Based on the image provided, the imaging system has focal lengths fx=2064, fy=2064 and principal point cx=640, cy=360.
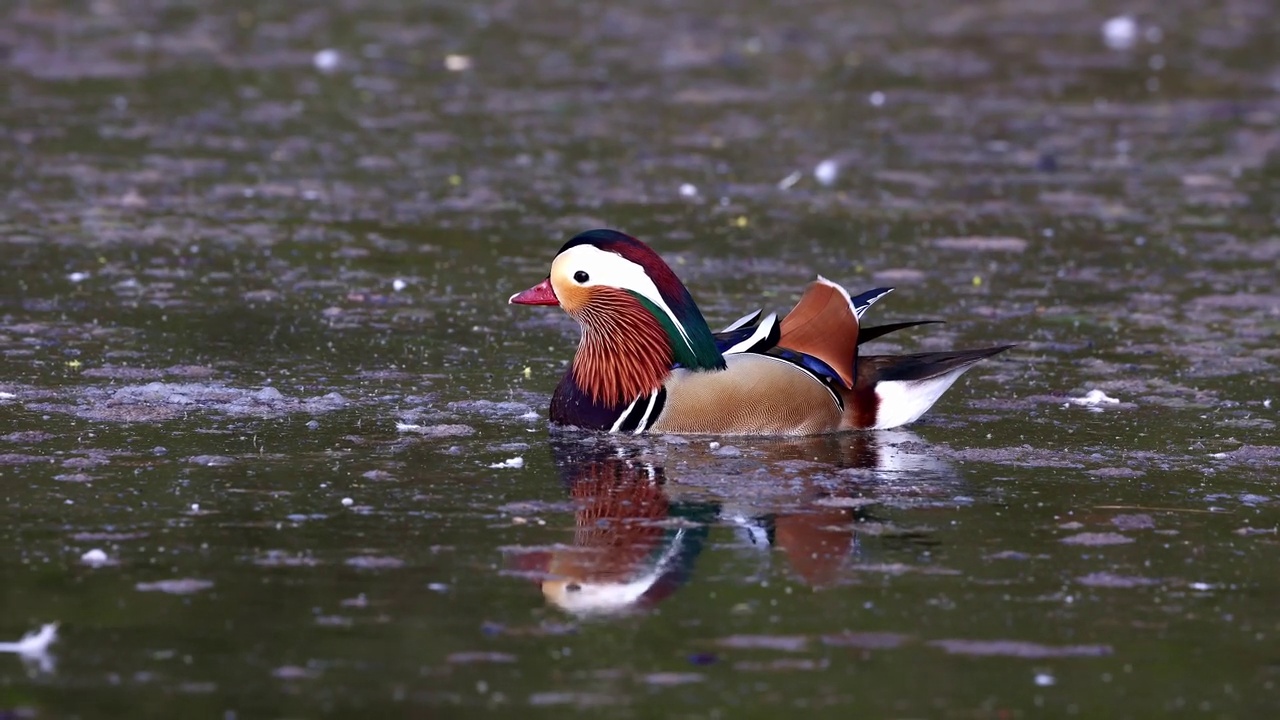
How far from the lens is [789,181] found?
13039 millimetres

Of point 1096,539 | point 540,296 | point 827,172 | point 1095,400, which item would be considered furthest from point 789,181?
point 1096,539

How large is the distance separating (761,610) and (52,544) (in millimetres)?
Answer: 2117

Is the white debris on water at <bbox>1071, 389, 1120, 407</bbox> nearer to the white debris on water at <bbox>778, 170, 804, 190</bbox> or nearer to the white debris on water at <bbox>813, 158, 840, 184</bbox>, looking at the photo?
the white debris on water at <bbox>778, 170, 804, 190</bbox>

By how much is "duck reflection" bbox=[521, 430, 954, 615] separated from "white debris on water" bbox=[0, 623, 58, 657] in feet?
4.41

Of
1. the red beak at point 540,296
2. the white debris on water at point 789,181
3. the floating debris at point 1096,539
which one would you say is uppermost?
the white debris on water at point 789,181

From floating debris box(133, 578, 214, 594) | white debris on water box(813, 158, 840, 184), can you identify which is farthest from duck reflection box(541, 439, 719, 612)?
white debris on water box(813, 158, 840, 184)

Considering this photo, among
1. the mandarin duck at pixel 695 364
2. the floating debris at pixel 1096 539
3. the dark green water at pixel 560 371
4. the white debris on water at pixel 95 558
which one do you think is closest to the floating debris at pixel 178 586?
the dark green water at pixel 560 371

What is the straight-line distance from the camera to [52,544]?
20.0 ft

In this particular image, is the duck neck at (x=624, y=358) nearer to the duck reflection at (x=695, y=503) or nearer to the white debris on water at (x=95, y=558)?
the duck reflection at (x=695, y=503)

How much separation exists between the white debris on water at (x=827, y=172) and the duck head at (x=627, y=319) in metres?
5.46

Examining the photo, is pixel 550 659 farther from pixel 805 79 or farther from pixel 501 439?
pixel 805 79

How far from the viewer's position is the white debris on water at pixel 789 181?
12.9 meters

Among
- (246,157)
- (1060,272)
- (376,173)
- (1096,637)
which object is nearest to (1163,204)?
(1060,272)

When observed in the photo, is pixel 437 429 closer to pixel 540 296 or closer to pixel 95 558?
pixel 540 296
